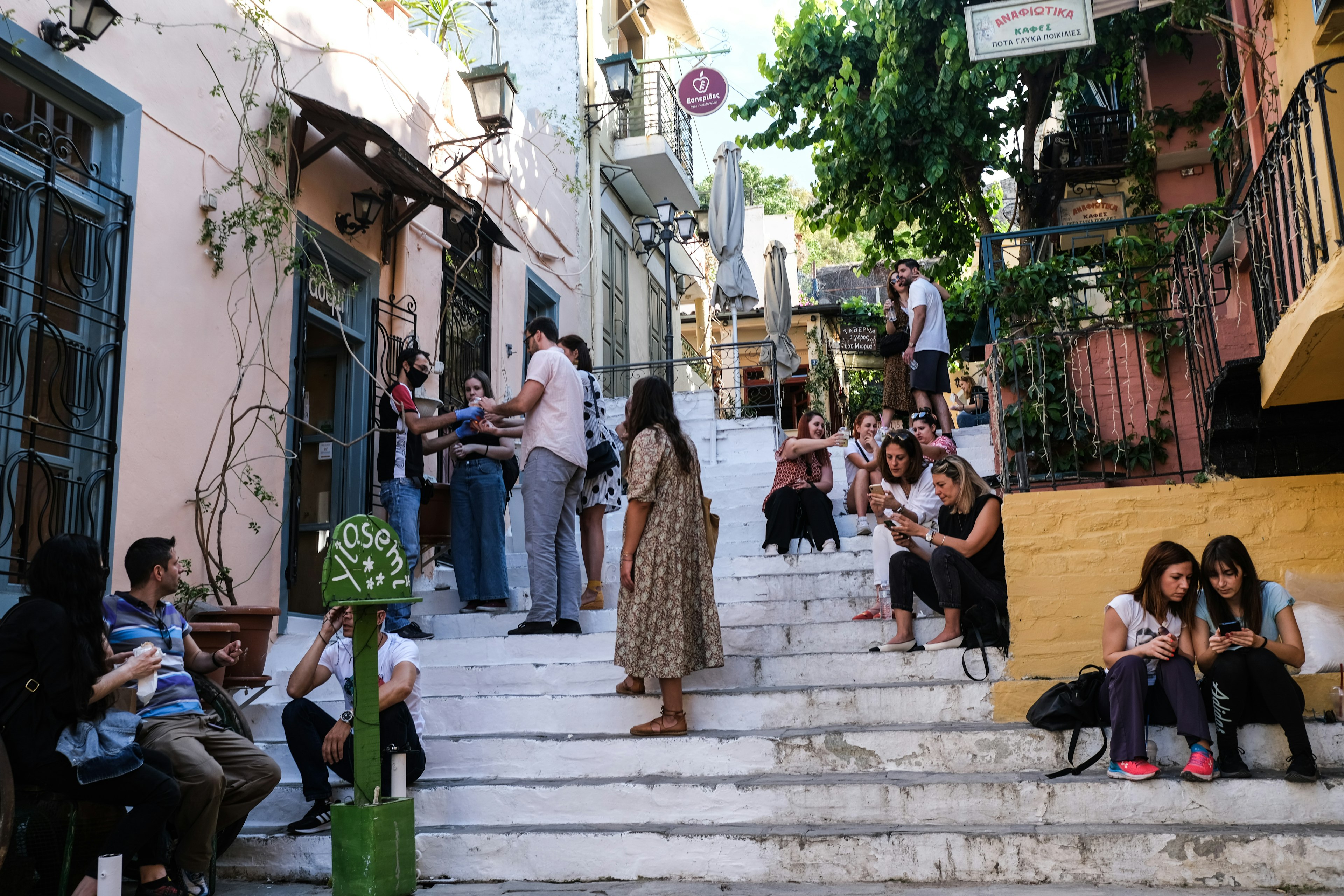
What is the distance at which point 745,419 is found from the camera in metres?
12.7

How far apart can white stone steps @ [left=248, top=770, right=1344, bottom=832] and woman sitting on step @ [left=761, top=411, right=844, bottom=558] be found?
3.32 metres

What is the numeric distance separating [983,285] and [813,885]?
259 inches

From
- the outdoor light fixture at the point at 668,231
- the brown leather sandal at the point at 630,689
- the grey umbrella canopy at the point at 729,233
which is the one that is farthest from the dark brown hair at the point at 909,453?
Result: the grey umbrella canopy at the point at 729,233

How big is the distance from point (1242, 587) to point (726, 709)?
2402 mm

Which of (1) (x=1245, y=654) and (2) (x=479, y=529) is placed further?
(2) (x=479, y=529)

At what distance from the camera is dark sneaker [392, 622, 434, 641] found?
6809 mm

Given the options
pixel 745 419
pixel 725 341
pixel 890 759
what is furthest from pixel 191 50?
pixel 725 341

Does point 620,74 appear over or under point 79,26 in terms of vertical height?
over

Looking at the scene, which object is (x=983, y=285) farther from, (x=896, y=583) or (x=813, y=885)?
(x=813, y=885)

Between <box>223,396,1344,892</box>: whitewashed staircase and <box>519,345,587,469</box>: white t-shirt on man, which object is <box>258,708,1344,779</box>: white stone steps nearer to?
<box>223,396,1344,892</box>: whitewashed staircase

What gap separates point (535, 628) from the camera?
6.66 m

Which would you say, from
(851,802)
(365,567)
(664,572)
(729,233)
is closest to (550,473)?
(664,572)

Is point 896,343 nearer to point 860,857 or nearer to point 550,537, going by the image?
point 550,537

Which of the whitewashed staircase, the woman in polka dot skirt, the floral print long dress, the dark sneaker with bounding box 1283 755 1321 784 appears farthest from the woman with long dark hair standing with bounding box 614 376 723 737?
the dark sneaker with bounding box 1283 755 1321 784
